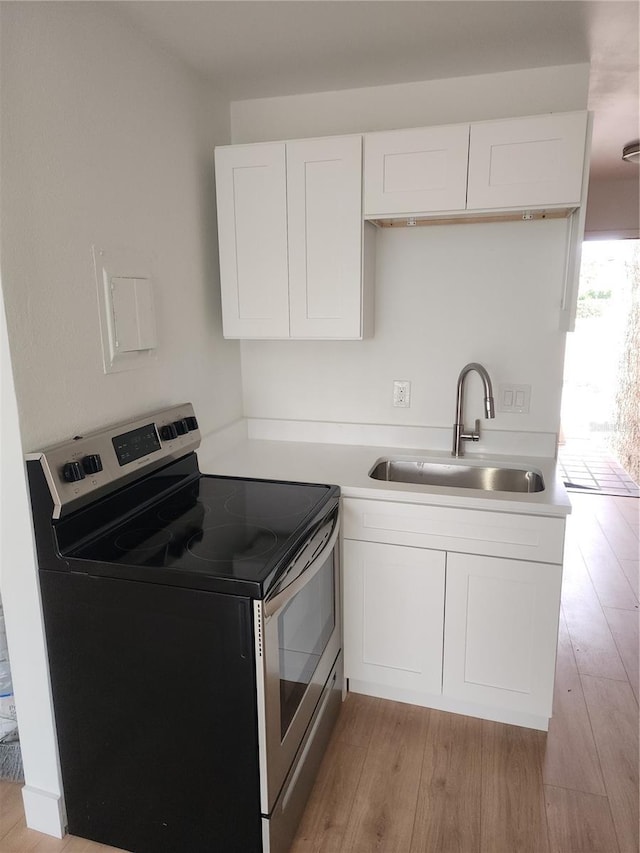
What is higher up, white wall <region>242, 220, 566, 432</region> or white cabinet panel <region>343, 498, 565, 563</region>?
white wall <region>242, 220, 566, 432</region>

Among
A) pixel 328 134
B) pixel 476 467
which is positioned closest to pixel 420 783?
pixel 476 467

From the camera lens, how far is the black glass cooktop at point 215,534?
1412mm

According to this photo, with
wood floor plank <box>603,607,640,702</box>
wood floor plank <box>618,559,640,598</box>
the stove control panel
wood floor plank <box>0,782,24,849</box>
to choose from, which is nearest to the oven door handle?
the stove control panel

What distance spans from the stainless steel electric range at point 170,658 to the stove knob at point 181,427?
27cm

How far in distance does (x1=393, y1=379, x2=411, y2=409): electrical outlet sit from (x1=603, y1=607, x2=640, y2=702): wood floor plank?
139 cm

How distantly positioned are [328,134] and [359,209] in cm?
51

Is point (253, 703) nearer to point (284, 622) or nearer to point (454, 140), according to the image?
point (284, 622)

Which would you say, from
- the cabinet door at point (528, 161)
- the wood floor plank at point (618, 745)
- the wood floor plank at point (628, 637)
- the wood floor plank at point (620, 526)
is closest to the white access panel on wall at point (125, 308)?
the cabinet door at point (528, 161)

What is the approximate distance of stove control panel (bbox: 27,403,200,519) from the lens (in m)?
1.46

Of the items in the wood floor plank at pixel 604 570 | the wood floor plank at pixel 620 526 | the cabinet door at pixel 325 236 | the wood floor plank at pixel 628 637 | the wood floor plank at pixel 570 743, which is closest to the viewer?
the wood floor plank at pixel 570 743

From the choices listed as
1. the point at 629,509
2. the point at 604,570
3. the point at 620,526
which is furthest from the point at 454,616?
the point at 629,509

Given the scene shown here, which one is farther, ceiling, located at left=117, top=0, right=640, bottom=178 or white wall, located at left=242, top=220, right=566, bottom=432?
white wall, located at left=242, top=220, right=566, bottom=432

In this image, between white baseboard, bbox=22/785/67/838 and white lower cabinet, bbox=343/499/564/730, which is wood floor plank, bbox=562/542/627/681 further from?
white baseboard, bbox=22/785/67/838

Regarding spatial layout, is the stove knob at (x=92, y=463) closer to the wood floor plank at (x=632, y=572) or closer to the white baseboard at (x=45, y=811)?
the white baseboard at (x=45, y=811)
